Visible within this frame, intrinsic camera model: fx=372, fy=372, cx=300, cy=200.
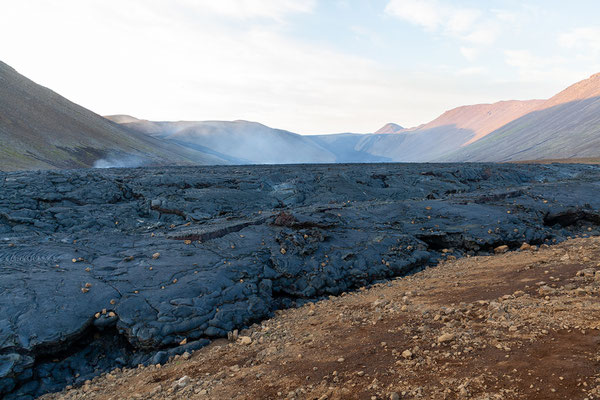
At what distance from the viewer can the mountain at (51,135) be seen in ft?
129

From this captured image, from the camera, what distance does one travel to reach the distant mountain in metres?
116

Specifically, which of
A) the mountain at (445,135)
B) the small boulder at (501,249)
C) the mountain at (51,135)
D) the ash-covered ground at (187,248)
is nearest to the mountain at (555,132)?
the mountain at (445,135)

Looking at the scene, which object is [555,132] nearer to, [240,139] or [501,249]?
[501,249]

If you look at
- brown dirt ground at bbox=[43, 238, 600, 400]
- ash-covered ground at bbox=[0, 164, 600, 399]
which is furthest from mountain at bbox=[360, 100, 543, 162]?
brown dirt ground at bbox=[43, 238, 600, 400]

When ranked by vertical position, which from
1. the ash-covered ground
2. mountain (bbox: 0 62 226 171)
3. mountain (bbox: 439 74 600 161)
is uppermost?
mountain (bbox: 439 74 600 161)

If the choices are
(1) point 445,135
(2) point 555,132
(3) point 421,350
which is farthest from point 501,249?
(1) point 445,135

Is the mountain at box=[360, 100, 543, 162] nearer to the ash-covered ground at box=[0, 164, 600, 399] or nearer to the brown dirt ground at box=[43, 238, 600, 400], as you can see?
the ash-covered ground at box=[0, 164, 600, 399]

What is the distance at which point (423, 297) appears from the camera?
7000mm

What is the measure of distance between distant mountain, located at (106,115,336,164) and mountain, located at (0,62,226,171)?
50164 mm

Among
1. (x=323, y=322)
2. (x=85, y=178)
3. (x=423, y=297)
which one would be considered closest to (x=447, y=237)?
(x=423, y=297)

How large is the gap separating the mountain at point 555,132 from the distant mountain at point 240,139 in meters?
48.3

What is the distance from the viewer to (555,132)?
7500 cm

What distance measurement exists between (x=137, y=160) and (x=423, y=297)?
171 ft

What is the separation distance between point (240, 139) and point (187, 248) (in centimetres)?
12034
